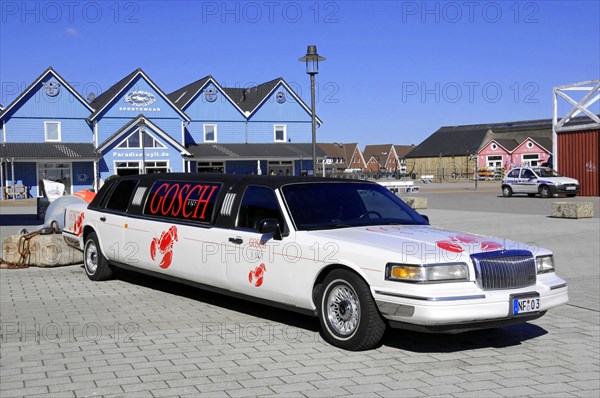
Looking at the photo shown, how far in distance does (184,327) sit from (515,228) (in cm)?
1352

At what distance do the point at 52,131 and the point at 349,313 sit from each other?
144 ft

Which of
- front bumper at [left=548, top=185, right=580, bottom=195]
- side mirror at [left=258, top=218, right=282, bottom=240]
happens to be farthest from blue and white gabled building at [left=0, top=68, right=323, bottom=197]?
side mirror at [left=258, top=218, right=282, bottom=240]

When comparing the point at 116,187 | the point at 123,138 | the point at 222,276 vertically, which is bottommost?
the point at 222,276

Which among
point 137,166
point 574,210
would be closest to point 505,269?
point 574,210

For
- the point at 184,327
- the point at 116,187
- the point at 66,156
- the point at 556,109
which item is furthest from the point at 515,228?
the point at 66,156

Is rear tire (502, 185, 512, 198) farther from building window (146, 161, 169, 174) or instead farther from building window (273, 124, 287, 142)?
building window (146, 161, 169, 174)

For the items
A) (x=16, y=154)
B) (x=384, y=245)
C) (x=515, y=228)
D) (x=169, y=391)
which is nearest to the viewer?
(x=169, y=391)

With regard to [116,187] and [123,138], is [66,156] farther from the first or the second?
[116,187]

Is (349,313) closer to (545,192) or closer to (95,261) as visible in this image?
(95,261)

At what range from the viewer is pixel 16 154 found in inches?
1697

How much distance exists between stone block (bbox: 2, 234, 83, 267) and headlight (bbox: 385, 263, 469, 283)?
7873 millimetres

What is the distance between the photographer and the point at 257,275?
7.26 metres

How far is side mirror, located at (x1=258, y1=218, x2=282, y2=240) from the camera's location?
6934 millimetres

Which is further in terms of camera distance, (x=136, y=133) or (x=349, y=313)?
(x=136, y=133)
